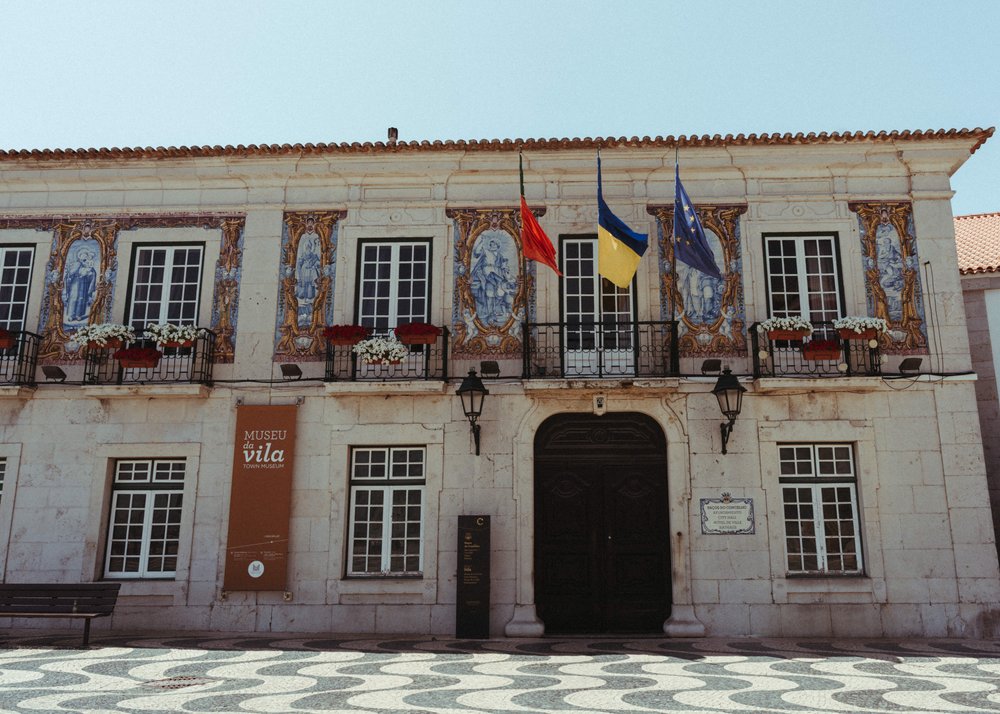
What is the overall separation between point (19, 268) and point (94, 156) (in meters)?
1.78

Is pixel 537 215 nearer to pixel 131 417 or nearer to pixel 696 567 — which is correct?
pixel 696 567

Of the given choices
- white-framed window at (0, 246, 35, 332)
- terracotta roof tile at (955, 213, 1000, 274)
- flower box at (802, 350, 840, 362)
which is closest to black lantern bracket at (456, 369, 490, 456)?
flower box at (802, 350, 840, 362)

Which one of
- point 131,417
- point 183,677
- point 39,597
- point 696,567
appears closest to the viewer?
point 183,677

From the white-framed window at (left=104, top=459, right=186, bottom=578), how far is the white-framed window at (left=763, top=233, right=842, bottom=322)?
7.70 metres

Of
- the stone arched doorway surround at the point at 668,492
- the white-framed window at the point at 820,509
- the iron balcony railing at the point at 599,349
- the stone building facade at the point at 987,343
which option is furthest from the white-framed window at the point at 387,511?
the stone building facade at the point at 987,343

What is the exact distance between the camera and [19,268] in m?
10.7

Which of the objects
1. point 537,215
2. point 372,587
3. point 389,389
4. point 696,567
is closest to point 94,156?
point 389,389

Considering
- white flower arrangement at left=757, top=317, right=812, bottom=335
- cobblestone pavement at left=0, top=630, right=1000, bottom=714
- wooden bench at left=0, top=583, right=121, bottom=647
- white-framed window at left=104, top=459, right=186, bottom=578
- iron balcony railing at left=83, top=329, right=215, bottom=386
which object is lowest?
cobblestone pavement at left=0, top=630, right=1000, bottom=714

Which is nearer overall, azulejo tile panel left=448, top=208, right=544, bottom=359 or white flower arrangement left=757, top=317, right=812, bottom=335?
white flower arrangement left=757, top=317, right=812, bottom=335

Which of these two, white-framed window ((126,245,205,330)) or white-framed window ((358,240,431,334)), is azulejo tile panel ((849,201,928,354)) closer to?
white-framed window ((358,240,431,334))

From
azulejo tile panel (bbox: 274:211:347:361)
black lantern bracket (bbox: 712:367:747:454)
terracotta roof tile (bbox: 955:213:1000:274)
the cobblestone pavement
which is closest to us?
the cobblestone pavement

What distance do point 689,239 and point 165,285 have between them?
6.63 metres

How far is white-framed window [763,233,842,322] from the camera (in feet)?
Result: 33.1

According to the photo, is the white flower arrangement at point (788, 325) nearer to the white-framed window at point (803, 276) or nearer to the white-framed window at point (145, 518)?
the white-framed window at point (803, 276)
